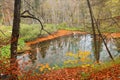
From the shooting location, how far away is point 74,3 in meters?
69.9

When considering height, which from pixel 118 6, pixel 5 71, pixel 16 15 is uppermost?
pixel 118 6

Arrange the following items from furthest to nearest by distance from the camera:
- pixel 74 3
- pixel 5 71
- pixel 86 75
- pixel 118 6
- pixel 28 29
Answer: pixel 74 3
pixel 28 29
pixel 118 6
pixel 86 75
pixel 5 71

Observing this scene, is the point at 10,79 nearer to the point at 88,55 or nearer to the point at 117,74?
the point at 117,74

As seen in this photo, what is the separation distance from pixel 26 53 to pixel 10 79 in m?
16.6

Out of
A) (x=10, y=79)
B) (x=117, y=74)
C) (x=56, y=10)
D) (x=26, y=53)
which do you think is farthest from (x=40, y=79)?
Answer: (x=56, y=10)

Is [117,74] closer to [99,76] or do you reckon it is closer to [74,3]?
[99,76]

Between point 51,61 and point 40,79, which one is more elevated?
point 40,79

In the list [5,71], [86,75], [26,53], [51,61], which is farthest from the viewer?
[26,53]

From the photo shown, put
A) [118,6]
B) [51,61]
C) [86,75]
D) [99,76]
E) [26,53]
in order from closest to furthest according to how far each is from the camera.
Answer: [99,76] < [86,75] < [51,61] < [26,53] < [118,6]

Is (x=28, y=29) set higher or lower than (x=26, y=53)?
higher

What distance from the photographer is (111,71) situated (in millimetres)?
7109

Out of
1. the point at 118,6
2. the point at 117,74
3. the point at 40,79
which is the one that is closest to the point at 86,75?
the point at 117,74

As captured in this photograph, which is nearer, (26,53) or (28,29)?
(26,53)

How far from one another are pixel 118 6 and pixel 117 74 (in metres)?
20.6
